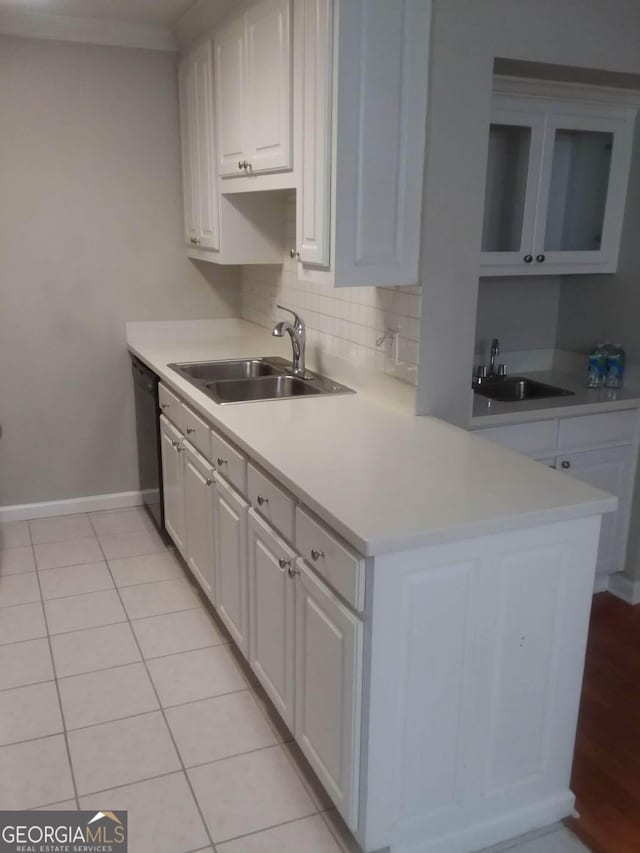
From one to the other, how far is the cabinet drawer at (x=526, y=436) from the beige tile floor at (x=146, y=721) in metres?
1.26

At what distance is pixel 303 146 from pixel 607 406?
1557mm

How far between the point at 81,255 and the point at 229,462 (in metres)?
1.86

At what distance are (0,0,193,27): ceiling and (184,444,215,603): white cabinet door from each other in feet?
6.31

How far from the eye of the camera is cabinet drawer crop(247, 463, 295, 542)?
2027 millimetres

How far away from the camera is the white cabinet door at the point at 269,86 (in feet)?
8.19

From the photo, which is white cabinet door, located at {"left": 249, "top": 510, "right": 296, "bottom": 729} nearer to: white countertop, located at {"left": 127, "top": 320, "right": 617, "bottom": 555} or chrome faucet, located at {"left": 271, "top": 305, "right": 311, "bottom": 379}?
white countertop, located at {"left": 127, "top": 320, "right": 617, "bottom": 555}

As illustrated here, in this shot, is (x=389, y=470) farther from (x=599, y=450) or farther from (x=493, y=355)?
(x=493, y=355)

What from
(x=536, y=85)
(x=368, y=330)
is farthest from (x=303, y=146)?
(x=536, y=85)

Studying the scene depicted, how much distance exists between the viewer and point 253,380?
3213mm

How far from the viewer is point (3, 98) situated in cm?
347

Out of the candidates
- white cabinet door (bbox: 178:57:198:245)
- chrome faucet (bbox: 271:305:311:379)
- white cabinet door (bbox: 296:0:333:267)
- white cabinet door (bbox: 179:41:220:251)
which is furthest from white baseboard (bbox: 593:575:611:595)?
white cabinet door (bbox: 178:57:198:245)

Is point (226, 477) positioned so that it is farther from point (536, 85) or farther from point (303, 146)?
point (536, 85)

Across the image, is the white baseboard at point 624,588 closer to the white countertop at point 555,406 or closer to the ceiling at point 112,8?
the white countertop at point 555,406

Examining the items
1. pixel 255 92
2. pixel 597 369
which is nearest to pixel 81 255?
pixel 255 92
